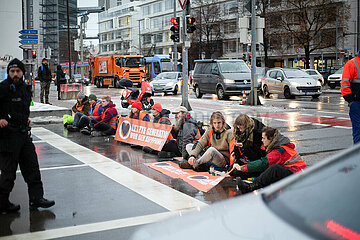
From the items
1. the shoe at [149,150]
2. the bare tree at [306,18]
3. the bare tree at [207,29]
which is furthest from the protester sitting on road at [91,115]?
the bare tree at [207,29]

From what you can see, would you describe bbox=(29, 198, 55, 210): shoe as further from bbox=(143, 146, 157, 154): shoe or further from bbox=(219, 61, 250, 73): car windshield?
bbox=(219, 61, 250, 73): car windshield

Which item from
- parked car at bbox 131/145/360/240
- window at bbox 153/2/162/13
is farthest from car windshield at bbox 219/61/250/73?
window at bbox 153/2/162/13

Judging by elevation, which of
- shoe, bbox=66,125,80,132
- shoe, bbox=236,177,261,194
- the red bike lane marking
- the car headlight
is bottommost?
shoe, bbox=236,177,261,194

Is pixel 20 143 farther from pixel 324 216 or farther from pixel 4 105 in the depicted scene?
pixel 324 216

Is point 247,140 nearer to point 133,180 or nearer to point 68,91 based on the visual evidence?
point 133,180

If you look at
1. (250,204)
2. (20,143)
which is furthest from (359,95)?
(250,204)

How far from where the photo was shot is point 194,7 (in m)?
71.5

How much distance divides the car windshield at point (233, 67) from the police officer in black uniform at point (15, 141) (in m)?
20.1

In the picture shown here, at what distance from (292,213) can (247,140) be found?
5.06m

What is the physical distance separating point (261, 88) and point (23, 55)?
14437 mm

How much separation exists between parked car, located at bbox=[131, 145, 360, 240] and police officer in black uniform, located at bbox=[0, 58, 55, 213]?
3.86 meters

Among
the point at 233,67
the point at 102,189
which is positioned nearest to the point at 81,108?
the point at 102,189

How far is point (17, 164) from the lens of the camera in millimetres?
5680

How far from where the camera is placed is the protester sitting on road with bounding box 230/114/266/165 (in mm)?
A: 6840
